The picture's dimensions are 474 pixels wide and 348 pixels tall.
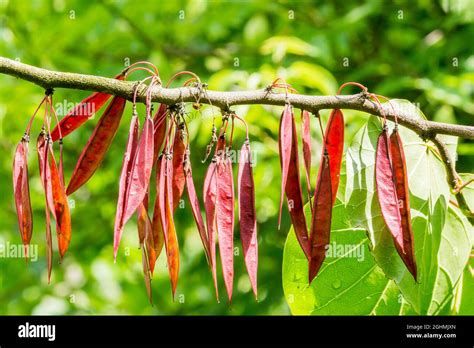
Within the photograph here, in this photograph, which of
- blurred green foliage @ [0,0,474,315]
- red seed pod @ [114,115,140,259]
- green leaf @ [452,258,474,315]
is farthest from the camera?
blurred green foliage @ [0,0,474,315]

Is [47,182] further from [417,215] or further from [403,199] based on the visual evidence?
[417,215]

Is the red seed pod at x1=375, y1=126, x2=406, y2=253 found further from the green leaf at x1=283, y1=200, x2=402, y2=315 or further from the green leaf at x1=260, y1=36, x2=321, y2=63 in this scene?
the green leaf at x1=260, y1=36, x2=321, y2=63

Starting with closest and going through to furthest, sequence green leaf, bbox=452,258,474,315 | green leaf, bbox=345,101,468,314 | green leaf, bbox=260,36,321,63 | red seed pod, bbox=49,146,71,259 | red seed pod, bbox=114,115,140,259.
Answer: red seed pod, bbox=114,115,140,259, red seed pod, bbox=49,146,71,259, green leaf, bbox=345,101,468,314, green leaf, bbox=452,258,474,315, green leaf, bbox=260,36,321,63

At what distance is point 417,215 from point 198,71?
8.15 ft

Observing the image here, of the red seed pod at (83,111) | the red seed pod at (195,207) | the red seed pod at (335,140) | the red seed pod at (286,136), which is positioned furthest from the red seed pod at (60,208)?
the red seed pod at (335,140)

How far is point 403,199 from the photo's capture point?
1319 millimetres

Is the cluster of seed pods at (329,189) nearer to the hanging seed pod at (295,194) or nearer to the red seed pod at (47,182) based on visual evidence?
the hanging seed pod at (295,194)

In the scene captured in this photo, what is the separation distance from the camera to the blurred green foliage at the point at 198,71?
3.49 meters

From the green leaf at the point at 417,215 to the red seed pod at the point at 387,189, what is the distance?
14 centimetres

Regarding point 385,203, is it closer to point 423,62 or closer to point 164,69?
point 164,69

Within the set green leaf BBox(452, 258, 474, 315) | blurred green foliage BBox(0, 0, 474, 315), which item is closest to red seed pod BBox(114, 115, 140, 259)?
green leaf BBox(452, 258, 474, 315)

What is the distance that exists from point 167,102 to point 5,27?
293cm

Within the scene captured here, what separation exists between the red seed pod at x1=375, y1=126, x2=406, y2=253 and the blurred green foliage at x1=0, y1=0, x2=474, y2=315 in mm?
2000

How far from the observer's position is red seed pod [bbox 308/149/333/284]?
1273 millimetres
